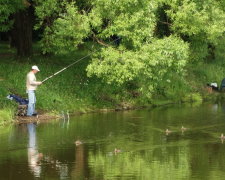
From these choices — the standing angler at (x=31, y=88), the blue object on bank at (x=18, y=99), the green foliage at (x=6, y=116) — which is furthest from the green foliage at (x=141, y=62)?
the green foliage at (x=6, y=116)

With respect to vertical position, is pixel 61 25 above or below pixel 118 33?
above

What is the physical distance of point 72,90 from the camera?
109ft

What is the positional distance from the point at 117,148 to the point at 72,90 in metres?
11.5

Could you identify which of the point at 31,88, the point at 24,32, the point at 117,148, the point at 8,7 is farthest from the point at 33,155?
the point at 24,32

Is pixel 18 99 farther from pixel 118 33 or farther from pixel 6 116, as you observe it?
pixel 118 33

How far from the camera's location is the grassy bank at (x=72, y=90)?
3091 cm

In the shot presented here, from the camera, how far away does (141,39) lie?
31641mm

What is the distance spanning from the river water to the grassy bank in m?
1.33

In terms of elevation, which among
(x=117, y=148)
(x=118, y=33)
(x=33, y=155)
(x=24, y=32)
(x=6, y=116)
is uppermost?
(x=24, y=32)

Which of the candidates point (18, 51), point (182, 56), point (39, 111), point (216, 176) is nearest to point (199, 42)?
point (182, 56)

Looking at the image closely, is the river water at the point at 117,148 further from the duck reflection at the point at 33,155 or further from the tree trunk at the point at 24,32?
the tree trunk at the point at 24,32

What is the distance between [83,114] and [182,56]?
17.6ft

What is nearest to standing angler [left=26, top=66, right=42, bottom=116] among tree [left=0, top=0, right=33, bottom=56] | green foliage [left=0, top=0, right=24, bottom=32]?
green foliage [left=0, top=0, right=24, bottom=32]

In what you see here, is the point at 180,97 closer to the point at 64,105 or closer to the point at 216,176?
the point at 64,105
